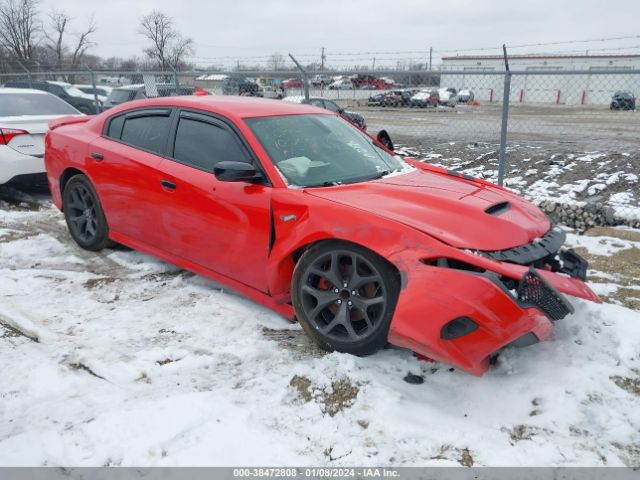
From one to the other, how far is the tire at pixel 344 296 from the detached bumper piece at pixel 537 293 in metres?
0.63

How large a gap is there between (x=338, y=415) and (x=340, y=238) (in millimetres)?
951

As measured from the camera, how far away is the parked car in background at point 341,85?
1117cm

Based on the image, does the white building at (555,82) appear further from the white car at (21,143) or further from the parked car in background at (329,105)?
the white car at (21,143)

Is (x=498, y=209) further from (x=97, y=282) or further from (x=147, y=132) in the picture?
(x=97, y=282)

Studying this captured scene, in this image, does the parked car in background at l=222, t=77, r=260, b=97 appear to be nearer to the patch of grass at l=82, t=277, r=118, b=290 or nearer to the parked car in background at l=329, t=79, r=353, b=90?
the parked car in background at l=329, t=79, r=353, b=90

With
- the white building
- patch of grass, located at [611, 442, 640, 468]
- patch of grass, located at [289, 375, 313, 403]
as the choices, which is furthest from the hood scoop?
the white building

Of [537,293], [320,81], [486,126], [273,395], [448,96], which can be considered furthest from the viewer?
[486,126]

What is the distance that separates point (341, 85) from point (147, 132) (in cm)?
794

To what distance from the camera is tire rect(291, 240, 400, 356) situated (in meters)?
2.73

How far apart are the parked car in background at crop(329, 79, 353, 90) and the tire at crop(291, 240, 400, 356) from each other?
892 cm

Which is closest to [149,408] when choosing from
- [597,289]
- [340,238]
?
[340,238]

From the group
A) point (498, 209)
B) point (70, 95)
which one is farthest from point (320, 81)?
point (70, 95)

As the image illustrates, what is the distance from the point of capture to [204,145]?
3.66m

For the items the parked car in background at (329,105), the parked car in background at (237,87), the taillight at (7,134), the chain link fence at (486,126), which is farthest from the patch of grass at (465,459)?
the parked car in background at (237,87)
